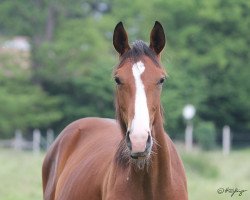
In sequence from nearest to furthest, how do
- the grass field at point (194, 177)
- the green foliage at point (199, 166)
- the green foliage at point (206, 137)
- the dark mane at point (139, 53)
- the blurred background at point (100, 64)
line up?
the dark mane at point (139, 53), the grass field at point (194, 177), the green foliage at point (199, 166), the green foliage at point (206, 137), the blurred background at point (100, 64)

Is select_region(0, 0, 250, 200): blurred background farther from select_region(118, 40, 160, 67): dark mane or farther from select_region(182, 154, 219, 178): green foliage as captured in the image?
select_region(118, 40, 160, 67): dark mane

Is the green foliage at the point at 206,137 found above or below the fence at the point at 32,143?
above

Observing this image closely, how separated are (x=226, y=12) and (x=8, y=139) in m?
13.7

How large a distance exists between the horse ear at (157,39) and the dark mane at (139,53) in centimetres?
9

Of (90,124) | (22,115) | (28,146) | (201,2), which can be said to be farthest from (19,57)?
(90,124)

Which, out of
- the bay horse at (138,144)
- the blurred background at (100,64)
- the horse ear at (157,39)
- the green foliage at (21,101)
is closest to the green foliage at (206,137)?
the blurred background at (100,64)

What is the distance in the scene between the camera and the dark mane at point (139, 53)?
Result: 4930mm

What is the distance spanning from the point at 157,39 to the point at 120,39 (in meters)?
0.25

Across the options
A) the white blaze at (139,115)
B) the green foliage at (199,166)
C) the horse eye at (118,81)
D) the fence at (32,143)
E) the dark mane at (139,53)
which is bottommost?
the fence at (32,143)

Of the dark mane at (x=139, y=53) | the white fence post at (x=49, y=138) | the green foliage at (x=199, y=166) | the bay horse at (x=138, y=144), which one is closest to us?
the bay horse at (x=138, y=144)

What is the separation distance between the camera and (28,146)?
108ft

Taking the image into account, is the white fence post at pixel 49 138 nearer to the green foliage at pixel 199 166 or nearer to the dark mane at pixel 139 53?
the green foliage at pixel 199 166

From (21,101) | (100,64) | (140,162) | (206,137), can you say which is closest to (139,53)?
(140,162)

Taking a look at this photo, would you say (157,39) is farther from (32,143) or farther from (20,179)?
(32,143)
